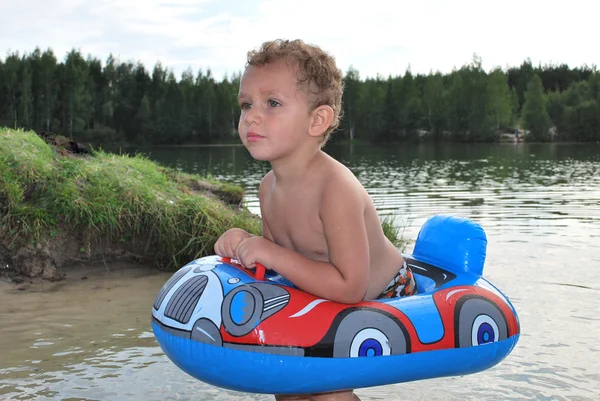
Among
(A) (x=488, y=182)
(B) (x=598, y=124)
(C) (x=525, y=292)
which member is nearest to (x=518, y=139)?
(B) (x=598, y=124)

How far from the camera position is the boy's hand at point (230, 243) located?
2725 millimetres

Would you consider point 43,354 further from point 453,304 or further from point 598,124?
point 598,124

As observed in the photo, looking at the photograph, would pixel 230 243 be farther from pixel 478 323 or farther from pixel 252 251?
pixel 478 323

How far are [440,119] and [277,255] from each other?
66985 millimetres

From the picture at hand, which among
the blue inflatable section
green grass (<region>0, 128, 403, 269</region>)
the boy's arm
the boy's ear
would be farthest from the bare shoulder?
green grass (<region>0, 128, 403, 269</region>)

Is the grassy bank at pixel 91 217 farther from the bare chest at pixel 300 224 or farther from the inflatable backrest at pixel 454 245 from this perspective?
the bare chest at pixel 300 224

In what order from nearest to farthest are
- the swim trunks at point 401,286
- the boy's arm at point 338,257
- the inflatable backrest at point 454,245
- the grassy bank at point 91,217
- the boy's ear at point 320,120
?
the boy's arm at point 338,257 < the boy's ear at point 320,120 < the swim trunks at point 401,286 < the inflatable backrest at point 454,245 < the grassy bank at point 91,217

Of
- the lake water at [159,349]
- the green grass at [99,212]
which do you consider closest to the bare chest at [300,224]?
the lake water at [159,349]

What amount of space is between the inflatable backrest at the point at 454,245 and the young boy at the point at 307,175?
61 cm

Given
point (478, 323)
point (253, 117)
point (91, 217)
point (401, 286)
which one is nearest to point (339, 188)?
point (253, 117)

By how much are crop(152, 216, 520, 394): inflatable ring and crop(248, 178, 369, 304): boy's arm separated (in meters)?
0.07

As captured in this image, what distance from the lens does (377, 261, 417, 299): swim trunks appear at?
288 centimetres

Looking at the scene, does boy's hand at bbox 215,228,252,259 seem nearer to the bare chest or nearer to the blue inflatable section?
the bare chest

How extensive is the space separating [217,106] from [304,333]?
71.8 m
